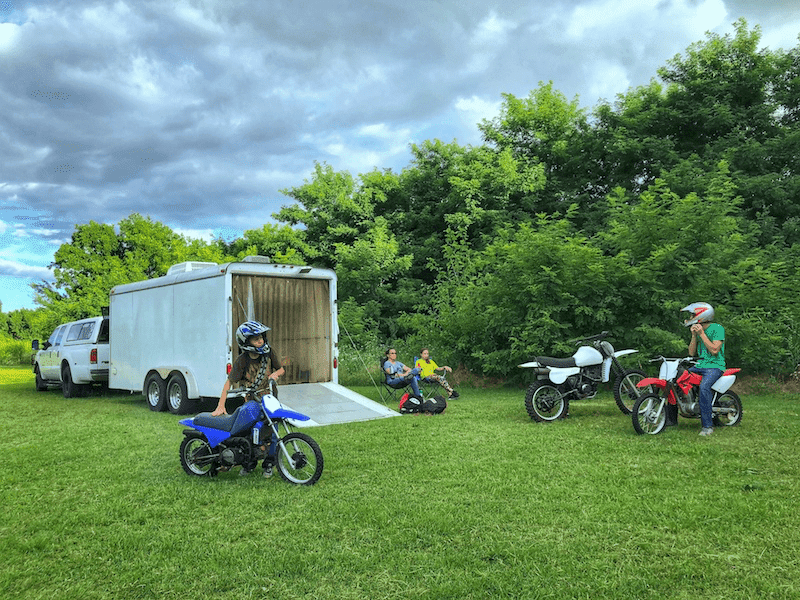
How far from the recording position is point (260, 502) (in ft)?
17.4

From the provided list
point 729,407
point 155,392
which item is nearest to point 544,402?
point 729,407

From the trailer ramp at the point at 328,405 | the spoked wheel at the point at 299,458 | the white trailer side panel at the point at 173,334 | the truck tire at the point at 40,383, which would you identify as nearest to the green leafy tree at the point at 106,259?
the truck tire at the point at 40,383

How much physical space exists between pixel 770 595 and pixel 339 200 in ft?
91.4

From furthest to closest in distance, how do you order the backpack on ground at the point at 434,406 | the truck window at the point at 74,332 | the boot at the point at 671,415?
the truck window at the point at 74,332 < the backpack on ground at the point at 434,406 < the boot at the point at 671,415

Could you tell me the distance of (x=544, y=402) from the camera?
927cm

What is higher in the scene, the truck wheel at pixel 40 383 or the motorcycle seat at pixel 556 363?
the motorcycle seat at pixel 556 363

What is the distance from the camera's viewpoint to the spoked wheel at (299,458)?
5844 millimetres

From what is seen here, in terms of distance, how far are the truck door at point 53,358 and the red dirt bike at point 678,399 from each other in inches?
561

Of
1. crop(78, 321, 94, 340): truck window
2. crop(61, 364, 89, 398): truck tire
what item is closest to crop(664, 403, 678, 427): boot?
crop(78, 321, 94, 340): truck window

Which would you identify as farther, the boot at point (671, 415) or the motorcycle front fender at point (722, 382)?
the boot at point (671, 415)

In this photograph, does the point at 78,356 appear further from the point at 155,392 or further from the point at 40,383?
the point at 155,392

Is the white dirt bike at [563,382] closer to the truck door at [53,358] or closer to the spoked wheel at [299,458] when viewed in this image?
the spoked wheel at [299,458]

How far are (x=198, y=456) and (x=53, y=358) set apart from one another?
40.8 ft

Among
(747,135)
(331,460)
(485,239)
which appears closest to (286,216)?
(485,239)
